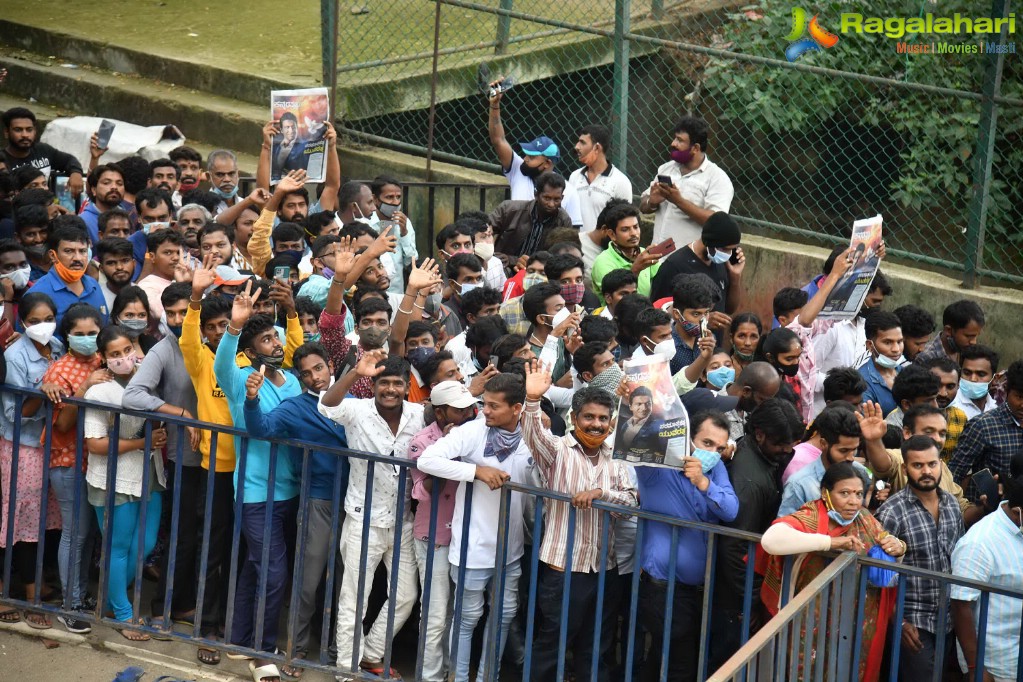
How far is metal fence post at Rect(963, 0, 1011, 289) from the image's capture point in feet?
Result: 29.2

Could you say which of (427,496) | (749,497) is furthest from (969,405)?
(427,496)

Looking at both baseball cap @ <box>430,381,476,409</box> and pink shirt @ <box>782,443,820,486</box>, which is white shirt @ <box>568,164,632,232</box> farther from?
pink shirt @ <box>782,443,820,486</box>

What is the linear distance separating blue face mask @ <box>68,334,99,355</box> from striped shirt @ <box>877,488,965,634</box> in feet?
12.0

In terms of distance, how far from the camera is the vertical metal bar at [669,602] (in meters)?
5.62

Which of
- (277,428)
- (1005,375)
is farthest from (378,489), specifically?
(1005,375)

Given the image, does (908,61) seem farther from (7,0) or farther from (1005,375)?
(7,0)

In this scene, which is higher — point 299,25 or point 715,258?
point 299,25

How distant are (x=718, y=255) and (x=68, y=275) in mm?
3673

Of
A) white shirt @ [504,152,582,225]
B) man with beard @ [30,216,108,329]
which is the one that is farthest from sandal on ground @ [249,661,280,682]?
white shirt @ [504,152,582,225]

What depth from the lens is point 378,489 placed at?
624 centimetres

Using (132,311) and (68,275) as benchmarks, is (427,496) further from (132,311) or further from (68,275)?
(68,275)

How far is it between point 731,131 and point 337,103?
3195 mm

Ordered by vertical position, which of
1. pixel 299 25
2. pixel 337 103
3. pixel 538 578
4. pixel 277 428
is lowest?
pixel 538 578

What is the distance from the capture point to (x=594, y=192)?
9445mm
